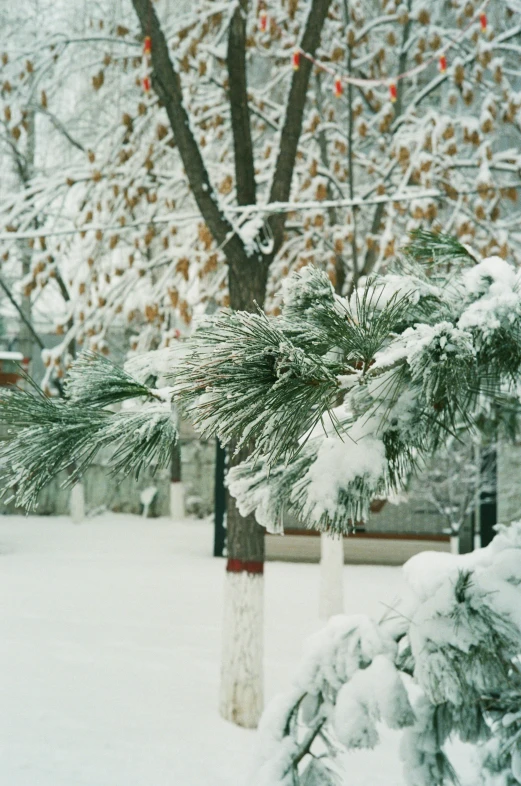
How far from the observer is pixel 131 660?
6004 millimetres

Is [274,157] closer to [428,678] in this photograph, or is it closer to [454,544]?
[454,544]

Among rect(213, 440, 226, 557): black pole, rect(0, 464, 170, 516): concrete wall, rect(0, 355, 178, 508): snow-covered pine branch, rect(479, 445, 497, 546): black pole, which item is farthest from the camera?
rect(0, 464, 170, 516): concrete wall

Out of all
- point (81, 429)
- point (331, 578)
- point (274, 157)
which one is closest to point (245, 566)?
point (331, 578)

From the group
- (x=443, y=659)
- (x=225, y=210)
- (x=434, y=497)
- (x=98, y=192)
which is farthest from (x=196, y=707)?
(x=434, y=497)

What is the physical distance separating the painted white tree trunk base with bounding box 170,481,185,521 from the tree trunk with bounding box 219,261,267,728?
8622mm

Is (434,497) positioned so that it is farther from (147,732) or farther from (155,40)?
(155,40)

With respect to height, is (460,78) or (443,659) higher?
(460,78)

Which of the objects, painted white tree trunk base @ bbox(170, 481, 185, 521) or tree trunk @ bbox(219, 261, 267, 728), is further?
painted white tree trunk base @ bbox(170, 481, 185, 521)

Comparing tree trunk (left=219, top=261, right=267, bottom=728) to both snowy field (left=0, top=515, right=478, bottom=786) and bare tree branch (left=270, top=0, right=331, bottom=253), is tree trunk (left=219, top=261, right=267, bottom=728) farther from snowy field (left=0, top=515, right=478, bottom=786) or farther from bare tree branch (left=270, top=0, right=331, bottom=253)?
bare tree branch (left=270, top=0, right=331, bottom=253)

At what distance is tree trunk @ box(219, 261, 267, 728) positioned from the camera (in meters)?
4.86

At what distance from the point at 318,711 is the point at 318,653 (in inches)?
6.4

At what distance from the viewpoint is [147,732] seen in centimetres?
475

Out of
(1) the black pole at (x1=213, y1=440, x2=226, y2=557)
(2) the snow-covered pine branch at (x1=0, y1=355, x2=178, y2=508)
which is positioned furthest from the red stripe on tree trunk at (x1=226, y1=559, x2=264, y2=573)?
(1) the black pole at (x1=213, y1=440, x2=226, y2=557)

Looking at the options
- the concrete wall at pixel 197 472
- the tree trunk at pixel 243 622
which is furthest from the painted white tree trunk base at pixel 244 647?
the concrete wall at pixel 197 472
